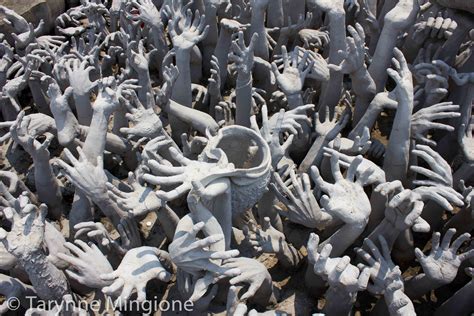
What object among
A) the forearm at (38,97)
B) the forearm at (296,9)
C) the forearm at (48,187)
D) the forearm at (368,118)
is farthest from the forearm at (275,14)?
the forearm at (48,187)

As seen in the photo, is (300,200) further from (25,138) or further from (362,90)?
(25,138)

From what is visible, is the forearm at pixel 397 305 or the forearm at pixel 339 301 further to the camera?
the forearm at pixel 339 301

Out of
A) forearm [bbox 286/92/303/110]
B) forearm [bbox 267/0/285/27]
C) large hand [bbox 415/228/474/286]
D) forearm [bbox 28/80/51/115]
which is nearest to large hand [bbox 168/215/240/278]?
large hand [bbox 415/228/474/286]

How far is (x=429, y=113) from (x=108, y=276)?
1631 mm

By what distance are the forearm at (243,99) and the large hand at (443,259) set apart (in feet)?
3.80

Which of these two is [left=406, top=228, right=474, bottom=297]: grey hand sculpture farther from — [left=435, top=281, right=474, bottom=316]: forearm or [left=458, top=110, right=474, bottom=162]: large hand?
[left=458, top=110, right=474, bottom=162]: large hand

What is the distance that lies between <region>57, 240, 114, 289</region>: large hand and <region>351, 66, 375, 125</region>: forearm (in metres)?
1.58

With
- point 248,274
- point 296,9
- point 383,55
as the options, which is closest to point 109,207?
point 248,274

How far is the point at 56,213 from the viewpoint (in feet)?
8.46

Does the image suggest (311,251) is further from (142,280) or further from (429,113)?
(429,113)

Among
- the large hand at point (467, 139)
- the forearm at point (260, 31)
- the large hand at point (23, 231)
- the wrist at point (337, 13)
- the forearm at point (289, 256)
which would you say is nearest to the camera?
the large hand at point (23, 231)

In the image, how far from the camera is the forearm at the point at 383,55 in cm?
264

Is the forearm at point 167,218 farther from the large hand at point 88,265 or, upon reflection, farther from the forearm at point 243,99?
the forearm at point 243,99

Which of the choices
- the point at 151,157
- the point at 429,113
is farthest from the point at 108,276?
the point at 429,113
